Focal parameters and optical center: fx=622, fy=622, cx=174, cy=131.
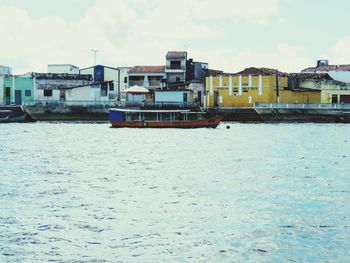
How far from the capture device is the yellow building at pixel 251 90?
67875mm

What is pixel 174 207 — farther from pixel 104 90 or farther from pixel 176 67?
pixel 176 67

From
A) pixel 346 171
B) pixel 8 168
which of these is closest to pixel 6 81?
pixel 8 168

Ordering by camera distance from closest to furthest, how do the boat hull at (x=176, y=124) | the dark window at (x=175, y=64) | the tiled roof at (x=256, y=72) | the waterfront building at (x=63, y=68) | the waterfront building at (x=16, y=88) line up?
1. the boat hull at (x=176, y=124)
2. the tiled roof at (x=256, y=72)
3. the waterfront building at (x=16, y=88)
4. the dark window at (x=175, y=64)
5. the waterfront building at (x=63, y=68)

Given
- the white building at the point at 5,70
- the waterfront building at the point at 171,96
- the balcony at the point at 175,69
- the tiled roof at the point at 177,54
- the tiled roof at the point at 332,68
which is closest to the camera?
the waterfront building at the point at 171,96

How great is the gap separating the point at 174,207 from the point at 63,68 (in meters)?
73.7

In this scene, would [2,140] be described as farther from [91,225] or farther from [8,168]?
[91,225]

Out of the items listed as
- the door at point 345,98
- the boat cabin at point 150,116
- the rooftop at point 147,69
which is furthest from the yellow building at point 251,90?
the boat cabin at point 150,116

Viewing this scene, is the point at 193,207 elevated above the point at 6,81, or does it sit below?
below

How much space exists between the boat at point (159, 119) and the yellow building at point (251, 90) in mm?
11662

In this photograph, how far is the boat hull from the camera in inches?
2149

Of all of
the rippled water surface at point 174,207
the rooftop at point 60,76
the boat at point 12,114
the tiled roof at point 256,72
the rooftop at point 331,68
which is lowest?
the rippled water surface at point 174,207

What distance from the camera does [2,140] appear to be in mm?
40125

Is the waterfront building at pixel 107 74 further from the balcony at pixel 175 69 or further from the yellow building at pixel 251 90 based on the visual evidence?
the yellow building at pixel 251 90

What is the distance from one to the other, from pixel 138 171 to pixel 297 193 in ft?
24.4
